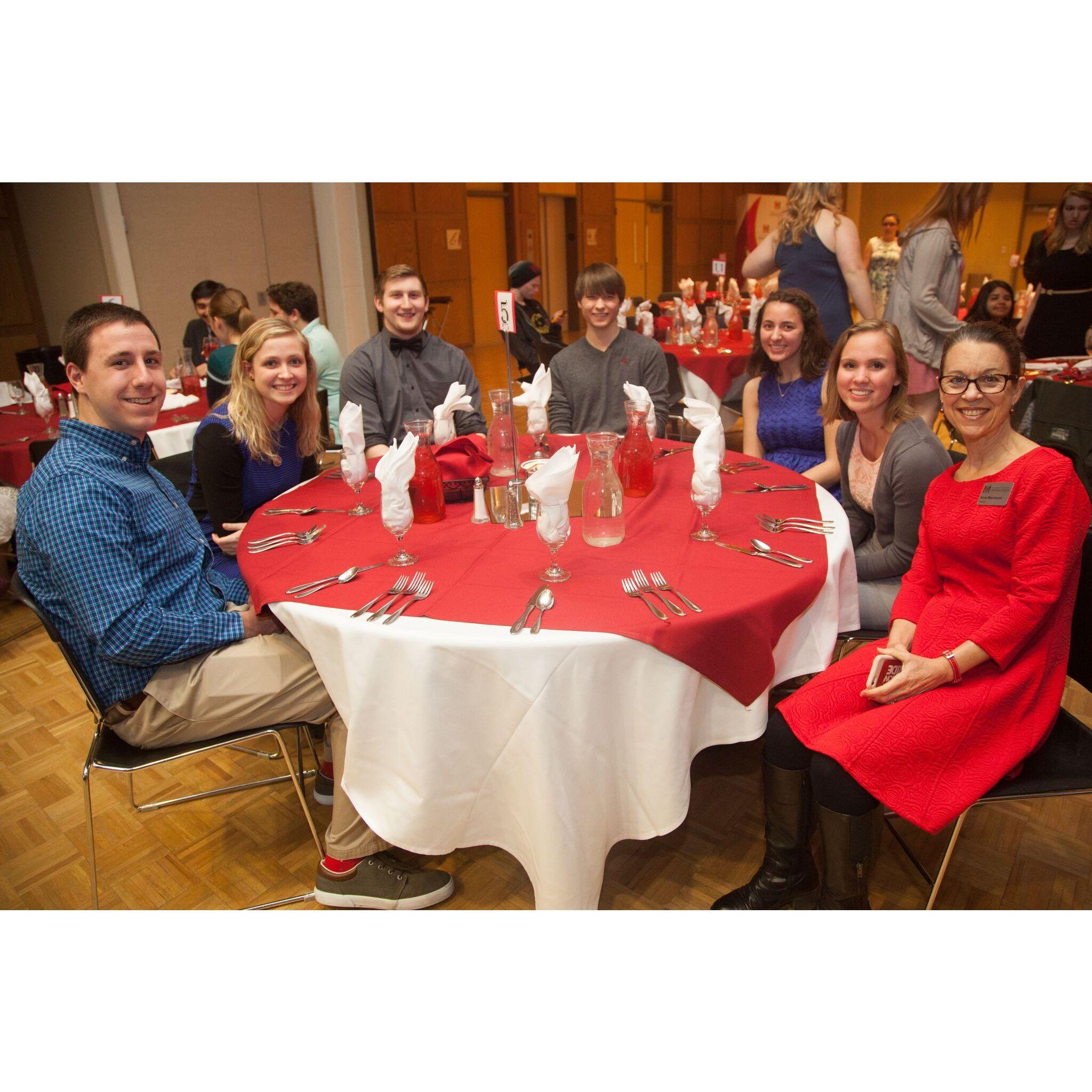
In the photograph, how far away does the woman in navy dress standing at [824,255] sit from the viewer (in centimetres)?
340

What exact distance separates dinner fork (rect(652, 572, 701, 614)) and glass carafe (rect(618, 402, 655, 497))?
59cm

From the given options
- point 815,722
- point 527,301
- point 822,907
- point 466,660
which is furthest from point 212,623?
point 527,301

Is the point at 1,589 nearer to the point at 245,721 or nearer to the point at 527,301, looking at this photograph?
the point at 245,721

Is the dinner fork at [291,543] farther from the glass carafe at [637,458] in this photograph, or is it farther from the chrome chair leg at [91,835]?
the glass carafe at [637,458]

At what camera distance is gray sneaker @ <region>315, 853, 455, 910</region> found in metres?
1.95

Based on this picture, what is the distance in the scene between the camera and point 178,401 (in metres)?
4.37

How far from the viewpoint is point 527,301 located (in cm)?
558

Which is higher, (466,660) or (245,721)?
(466,660)

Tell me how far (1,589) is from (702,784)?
2906mm

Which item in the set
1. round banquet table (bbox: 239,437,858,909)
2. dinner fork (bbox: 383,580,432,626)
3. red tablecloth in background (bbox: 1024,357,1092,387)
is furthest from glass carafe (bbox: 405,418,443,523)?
red tablecloth in background (bbox: 1024,357,1092,387)

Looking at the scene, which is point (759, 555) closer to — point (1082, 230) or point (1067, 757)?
point (1067, 757)

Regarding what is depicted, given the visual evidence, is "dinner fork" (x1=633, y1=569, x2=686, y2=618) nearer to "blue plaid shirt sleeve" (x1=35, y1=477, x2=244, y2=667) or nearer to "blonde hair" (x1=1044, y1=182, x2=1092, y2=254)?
"blue plaid shirt sleeve" (x1=35, y1=477, x2=244, y2=667)

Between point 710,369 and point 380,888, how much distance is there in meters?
3.82

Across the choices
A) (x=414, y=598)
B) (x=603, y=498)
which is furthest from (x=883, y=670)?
(x=414, y=598)
